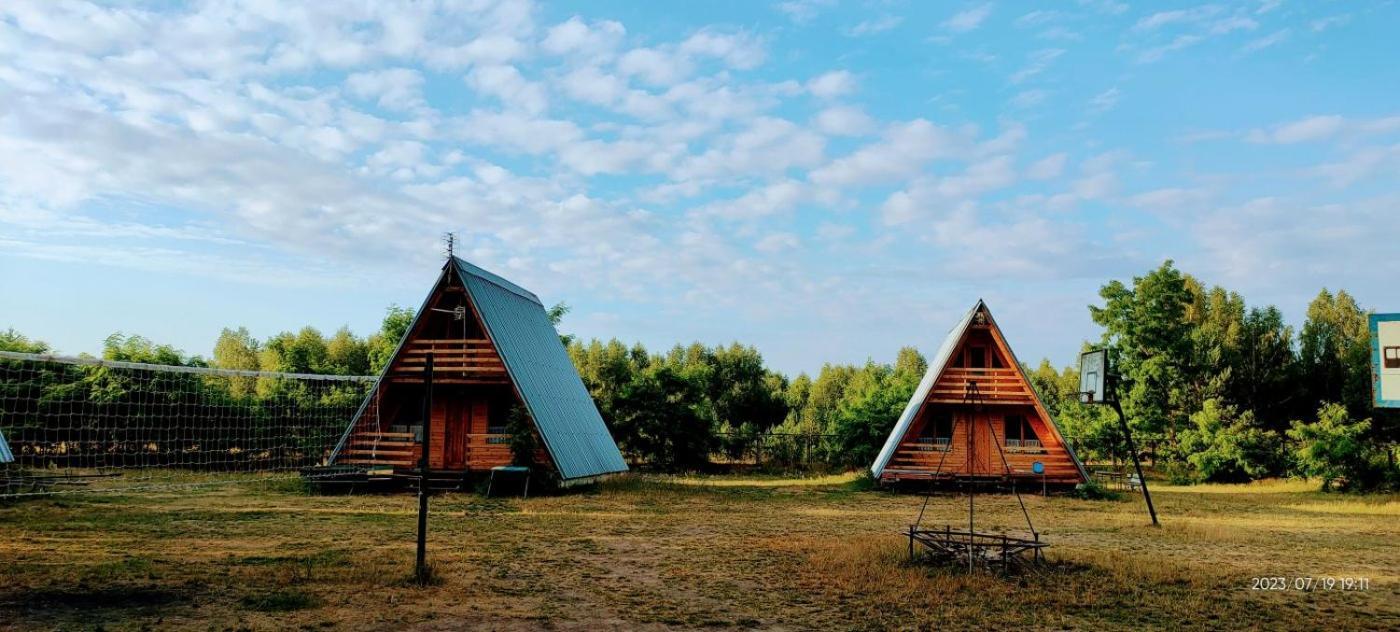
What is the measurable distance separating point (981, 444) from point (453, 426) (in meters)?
15.8

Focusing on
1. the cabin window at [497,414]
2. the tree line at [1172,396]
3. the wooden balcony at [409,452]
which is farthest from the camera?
the tree line at [1172,396]

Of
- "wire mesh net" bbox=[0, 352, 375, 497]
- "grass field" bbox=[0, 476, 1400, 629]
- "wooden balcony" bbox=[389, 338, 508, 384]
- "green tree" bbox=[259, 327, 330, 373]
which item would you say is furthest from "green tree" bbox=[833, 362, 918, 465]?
"green tree" bbox=[259, 327, 330, 373]

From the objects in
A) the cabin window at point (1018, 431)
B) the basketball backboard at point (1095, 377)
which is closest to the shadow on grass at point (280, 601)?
the basketball backboard at point (1095, 377)

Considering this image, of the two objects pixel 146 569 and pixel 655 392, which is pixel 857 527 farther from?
pixel 655 392

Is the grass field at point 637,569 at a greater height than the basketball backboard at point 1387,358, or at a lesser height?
lesser

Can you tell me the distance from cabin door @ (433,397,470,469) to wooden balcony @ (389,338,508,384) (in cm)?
133

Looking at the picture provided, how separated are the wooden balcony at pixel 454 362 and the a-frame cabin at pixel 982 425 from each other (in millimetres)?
11930

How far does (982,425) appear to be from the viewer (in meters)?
27.8

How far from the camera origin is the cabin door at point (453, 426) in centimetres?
2517

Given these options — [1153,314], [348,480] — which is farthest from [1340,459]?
Result: [348,480]

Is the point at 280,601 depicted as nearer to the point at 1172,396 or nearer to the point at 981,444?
the point at 981,444

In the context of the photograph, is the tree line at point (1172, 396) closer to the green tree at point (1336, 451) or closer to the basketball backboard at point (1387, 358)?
the green tree at point (1336, 451)

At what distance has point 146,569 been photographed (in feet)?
38.9

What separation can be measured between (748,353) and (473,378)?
145 ft
